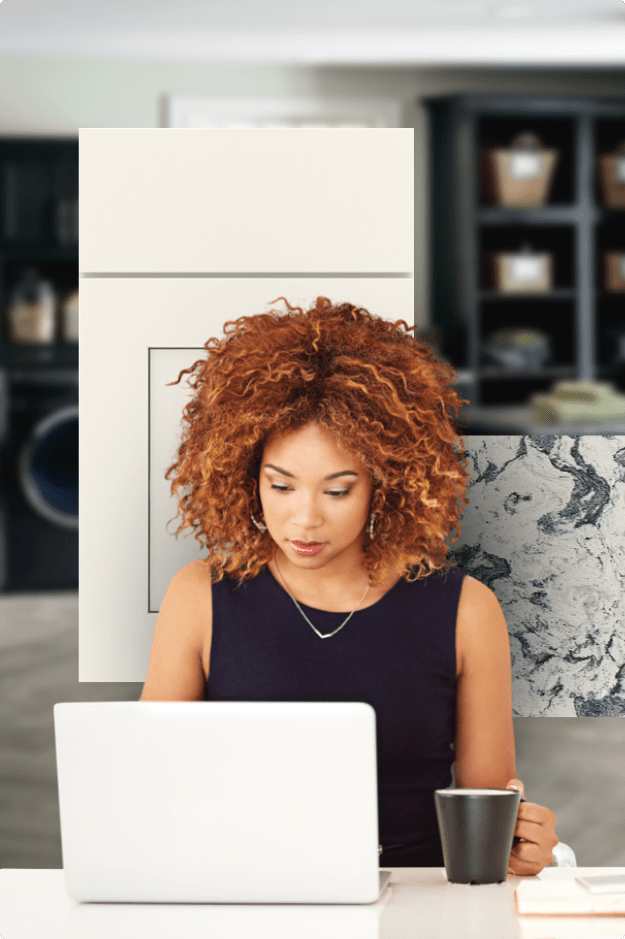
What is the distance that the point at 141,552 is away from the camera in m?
1.27

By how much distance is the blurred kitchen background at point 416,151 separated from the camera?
187 inches

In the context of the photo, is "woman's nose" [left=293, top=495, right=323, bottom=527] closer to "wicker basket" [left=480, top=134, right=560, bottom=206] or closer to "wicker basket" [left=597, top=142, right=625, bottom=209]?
"wicker basket" [left=480, top=134, right=560, bottom=206]

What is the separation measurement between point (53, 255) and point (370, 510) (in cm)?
409

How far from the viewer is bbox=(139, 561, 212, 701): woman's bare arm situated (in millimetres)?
1108

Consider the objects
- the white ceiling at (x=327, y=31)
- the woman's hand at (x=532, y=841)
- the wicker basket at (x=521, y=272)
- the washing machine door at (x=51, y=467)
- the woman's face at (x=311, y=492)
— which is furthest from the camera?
the wicker basket at (x=521, y=272)

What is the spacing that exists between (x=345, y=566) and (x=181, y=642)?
0.67 ft

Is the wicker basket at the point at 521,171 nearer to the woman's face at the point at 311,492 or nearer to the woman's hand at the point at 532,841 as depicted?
the woman's face at the point at 311,492

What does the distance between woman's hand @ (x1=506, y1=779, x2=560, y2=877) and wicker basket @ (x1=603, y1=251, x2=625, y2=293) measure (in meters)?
4.39

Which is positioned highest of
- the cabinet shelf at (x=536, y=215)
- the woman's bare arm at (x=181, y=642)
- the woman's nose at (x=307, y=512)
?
the cabinet shelf at (x=536, y=215)

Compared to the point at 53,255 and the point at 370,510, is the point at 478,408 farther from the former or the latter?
the point at 370,510

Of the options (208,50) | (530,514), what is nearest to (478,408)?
(208,50)

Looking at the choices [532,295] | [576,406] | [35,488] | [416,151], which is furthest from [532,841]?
[416,151]

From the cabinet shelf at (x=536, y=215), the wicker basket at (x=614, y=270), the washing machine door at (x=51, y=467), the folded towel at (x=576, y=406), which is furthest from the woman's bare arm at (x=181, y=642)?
the wicker basket at (x=614, y=270)

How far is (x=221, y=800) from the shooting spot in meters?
0.78
